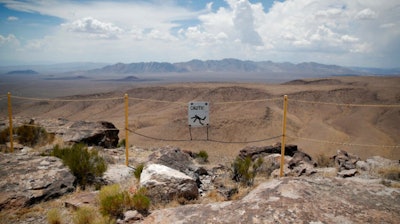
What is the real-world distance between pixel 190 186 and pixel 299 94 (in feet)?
184

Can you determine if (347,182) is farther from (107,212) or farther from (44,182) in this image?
(44,182)

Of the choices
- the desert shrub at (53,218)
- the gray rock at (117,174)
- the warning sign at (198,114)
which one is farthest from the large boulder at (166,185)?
the warning sign at (198,114)

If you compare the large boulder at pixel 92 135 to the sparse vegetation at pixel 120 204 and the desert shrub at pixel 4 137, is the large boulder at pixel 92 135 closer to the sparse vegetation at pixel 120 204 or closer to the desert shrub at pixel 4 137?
the desert shrub at pixel 4 137

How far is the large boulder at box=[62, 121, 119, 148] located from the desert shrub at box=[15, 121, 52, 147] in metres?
0.70

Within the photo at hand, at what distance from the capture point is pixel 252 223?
4.07m

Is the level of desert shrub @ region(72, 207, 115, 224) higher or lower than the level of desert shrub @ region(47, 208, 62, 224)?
higher

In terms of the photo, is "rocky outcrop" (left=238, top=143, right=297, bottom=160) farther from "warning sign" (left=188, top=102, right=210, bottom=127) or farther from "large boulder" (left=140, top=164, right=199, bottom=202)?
"large boulder" (left=140, top=164, right=199, bottom=202)

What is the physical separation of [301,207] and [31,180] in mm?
5347

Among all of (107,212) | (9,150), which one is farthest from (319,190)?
(9,150)

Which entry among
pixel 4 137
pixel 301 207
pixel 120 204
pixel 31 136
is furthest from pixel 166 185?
pixel 4 137

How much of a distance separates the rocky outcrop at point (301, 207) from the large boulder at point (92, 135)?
26.2 ft

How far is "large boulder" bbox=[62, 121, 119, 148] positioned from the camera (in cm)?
1237

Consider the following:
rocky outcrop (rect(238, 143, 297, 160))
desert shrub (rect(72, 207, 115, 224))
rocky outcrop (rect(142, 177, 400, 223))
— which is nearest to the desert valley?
rocky outcrop (rect(142, 177, 400, 223))

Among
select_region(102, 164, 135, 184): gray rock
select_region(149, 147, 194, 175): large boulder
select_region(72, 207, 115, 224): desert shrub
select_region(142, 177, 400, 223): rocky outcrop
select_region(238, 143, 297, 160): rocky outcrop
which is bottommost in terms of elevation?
select_region(238, 143, 297, 160): rocky outcrop
